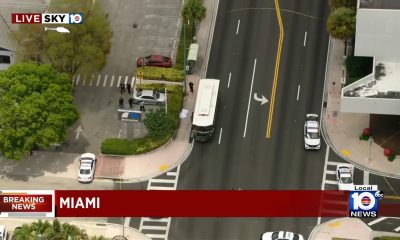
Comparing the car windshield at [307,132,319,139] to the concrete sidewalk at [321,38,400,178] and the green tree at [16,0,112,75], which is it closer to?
the concrete sidewalk at [321,38,400,178]

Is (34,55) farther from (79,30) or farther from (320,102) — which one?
(320,102)

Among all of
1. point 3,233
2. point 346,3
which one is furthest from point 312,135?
point 3,233

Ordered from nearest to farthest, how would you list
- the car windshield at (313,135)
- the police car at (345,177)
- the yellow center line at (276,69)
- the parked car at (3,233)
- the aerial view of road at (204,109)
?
1. the parked car at (3,233)
2. the aerial view of road at (204,109)
3. the police car at (345,177)
4. the car windshield at (313,135)
5. the yellow center line at (276,69)

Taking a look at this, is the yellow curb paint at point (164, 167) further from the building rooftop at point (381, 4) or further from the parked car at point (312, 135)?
the building rooftop at point (381, 4)

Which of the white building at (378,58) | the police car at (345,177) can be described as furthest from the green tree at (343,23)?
the police car at (345,177)

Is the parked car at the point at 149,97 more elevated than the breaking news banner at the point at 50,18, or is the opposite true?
the breaking news banner at the point at 50,18

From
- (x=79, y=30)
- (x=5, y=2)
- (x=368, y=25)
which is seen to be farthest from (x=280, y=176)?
(x=5, y=2)
